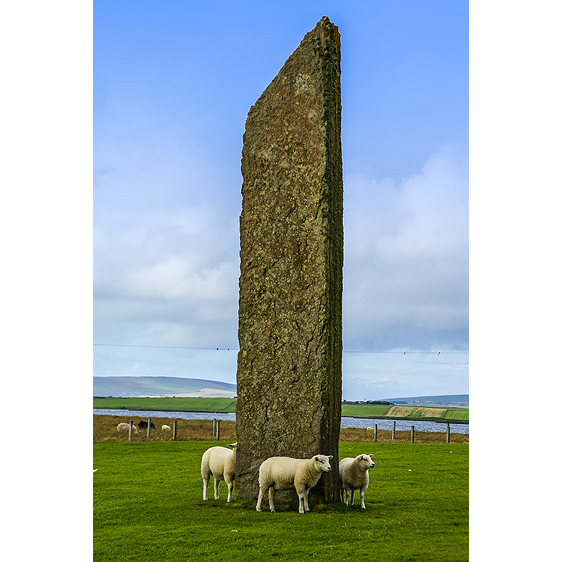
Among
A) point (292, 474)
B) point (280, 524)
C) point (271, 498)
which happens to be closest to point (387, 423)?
point (271, 498)

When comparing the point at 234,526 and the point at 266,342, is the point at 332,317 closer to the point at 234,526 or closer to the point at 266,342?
the point at 266,342

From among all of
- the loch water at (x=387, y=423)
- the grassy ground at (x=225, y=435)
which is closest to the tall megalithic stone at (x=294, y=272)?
the loch water at (x=387, y=423)

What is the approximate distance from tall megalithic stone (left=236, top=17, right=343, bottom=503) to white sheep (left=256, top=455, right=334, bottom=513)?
1.16 feet

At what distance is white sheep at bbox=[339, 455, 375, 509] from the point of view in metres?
6.35

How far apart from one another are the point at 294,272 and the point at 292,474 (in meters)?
2.47

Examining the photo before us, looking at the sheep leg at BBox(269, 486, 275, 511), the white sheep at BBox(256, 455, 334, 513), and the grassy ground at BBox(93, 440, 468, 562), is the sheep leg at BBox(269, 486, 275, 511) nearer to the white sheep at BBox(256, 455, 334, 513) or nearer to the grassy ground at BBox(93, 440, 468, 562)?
the white sheep at BBox(256, 455, 334, 513)

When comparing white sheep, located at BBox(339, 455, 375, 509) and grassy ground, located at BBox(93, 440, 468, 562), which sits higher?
white sheep, located at BBox(339, 455, 375, 509)

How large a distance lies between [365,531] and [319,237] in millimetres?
3420

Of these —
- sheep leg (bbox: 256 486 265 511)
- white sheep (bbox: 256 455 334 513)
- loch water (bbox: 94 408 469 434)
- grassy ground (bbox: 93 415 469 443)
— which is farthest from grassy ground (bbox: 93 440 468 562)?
loch water (bbox: 94 408 469 434)

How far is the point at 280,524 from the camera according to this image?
5703 millimetres

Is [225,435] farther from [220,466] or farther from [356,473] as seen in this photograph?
[356,473]

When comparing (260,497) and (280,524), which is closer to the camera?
(280,524)

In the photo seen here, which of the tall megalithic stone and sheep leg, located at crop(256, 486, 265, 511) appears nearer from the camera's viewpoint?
sheep leg, located at crop(256, 486, 265, 511)

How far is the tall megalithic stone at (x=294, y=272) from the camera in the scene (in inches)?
265
